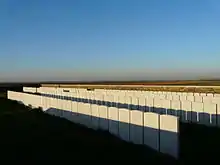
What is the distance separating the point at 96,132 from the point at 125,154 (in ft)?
10.4

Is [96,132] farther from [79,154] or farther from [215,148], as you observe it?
[215,148]

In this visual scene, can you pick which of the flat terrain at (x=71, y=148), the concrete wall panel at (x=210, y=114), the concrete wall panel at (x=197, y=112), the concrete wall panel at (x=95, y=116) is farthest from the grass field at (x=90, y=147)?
the concrete wall panel at (x=197, y=112)

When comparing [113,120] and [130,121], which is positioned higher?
[130,121]

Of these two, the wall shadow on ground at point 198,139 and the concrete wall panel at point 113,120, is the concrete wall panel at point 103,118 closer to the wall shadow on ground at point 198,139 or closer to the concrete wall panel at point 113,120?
the concrete wall panel at point 113,120

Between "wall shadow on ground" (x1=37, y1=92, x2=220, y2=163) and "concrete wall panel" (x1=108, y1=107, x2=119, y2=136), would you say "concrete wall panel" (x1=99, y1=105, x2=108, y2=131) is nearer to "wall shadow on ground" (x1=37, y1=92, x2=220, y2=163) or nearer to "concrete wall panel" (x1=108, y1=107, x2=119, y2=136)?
"concrete wall panel" (x1=108, y1=107, x2=119, y2=136)

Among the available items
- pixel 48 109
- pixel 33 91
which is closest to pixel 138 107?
pixel 48 109

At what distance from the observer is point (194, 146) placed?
8625 mm

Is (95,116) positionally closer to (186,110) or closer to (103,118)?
(103,118)

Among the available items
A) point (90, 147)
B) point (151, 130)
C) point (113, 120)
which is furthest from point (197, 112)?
point (90, 147)

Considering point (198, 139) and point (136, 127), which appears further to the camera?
point (198, 139)

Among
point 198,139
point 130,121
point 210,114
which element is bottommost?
point 198,139

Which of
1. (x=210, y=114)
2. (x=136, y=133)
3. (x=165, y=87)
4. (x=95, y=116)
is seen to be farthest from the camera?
(x=165, y=87)

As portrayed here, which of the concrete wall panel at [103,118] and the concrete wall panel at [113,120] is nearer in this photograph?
the concrete wall panel at [113,120]

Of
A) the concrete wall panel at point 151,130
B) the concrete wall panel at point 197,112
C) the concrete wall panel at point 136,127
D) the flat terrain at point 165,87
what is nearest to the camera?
the concrete wall panel at point 151,130
